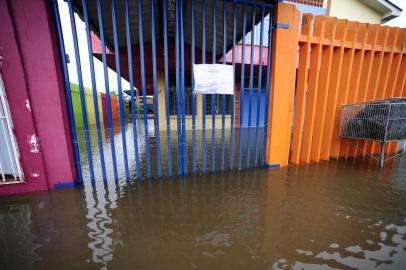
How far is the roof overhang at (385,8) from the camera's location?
1181cm

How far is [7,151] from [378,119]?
6.28m

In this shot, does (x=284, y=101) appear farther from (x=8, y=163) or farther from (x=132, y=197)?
(x=8, y=163)

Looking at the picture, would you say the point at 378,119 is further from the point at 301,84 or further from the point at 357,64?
the point at 301,84

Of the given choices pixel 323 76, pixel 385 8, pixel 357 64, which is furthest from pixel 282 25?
pixel 385 8

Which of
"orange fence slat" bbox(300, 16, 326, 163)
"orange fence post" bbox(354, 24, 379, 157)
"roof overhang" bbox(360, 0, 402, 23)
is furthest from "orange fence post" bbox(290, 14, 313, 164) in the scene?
"roof overhang" bbox(360, 0, 402, 23)

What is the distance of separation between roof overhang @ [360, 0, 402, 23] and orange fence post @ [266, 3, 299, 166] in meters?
14.8

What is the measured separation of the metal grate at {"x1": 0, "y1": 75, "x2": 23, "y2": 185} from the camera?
239cm

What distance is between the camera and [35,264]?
144cm

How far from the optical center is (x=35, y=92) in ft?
8.16

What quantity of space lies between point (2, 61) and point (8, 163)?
4.59ft

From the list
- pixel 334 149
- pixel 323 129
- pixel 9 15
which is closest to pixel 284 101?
pixel 323 129

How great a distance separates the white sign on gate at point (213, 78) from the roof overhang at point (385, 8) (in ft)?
52.5

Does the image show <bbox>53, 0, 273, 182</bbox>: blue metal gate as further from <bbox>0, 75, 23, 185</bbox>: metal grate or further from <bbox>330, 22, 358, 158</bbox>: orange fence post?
<bbox>330, 22, 358, 158</bbox>: orange fence post

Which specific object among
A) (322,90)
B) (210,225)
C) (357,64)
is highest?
(357,64)
